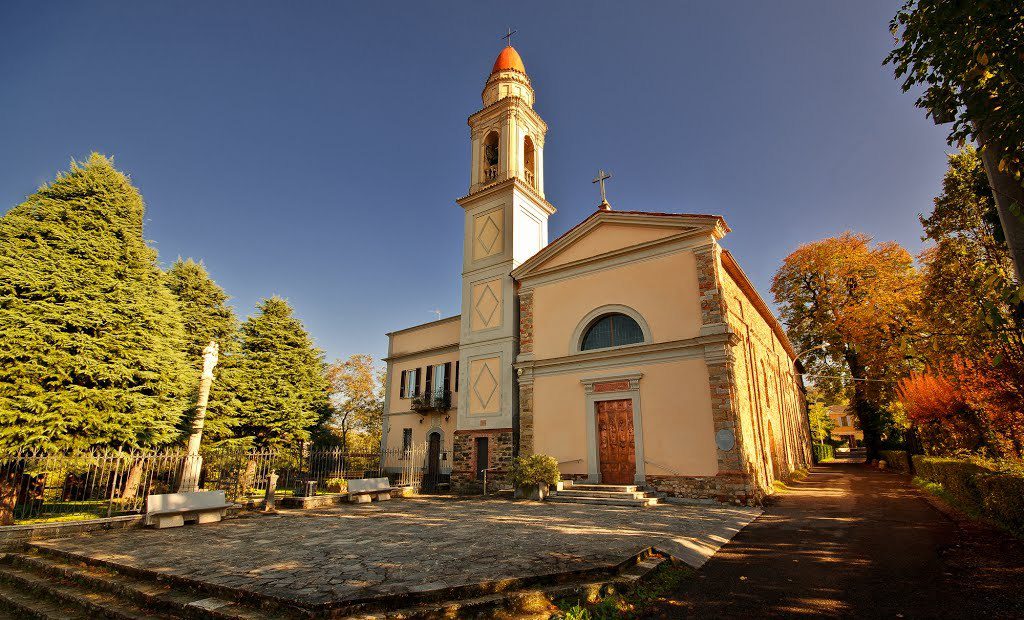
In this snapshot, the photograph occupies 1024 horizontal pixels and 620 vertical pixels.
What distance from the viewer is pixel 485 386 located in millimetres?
18547

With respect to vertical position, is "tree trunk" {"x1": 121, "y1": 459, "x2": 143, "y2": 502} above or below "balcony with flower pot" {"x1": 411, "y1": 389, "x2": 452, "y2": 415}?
below

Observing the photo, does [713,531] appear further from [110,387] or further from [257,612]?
[110,387]

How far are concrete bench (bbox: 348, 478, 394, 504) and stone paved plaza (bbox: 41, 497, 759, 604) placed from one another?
237 cm

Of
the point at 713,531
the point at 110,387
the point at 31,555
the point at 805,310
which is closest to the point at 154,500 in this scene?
the point at 31,555

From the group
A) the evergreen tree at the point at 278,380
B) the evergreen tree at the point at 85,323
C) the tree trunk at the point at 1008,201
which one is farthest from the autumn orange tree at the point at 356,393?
the tree trunk at the point at 1008,201

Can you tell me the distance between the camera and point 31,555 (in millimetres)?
7160

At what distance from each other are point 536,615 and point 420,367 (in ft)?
63.3

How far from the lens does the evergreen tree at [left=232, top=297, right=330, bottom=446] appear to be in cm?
2131

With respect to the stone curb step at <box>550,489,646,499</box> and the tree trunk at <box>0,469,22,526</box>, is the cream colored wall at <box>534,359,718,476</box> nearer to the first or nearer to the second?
the stone curb step at <box>550,489,646,499</box>

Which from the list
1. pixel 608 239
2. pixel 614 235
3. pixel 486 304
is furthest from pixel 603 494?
pixel 486 304

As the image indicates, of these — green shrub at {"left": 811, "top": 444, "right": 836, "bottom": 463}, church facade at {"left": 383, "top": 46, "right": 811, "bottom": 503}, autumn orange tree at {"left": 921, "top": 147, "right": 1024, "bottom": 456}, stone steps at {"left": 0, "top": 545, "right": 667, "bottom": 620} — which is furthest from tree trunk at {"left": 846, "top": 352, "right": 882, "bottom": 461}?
stone steps at {"left": 0, "top": 545, "right": 667, "bottom": 620}

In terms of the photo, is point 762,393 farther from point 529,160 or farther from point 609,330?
point 529,160

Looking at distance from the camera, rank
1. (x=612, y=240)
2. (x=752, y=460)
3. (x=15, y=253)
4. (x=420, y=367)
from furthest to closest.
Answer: (x=420, y=367), (x=612, y=240), (x=752, y=460), (x=15, y=253)

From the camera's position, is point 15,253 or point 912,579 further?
point 15,253
